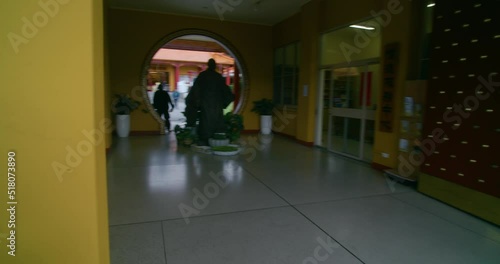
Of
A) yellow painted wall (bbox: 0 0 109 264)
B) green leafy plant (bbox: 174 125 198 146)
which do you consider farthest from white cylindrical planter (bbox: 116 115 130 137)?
yellow painted wall (bbox: 0 0 109 264)

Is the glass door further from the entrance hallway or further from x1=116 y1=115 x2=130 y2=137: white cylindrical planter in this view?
x1=116 y1=115 x2=130 y2=137: white cylindrical planter

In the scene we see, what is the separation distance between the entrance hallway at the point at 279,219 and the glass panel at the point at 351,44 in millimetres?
2215

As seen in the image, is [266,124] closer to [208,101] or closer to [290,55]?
[290,55]

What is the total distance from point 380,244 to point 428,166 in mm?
1714

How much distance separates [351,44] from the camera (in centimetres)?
559

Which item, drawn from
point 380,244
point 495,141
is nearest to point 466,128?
point 495,141

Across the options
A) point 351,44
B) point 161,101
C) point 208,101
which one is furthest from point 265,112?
point 351,44

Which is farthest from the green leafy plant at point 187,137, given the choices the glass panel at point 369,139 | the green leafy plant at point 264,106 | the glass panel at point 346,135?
the glass panel at point 369,139

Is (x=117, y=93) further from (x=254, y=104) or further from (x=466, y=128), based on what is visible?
(x=466, y=128)

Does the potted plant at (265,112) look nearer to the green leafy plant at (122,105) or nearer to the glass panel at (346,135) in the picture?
the glass panel at (346,135)

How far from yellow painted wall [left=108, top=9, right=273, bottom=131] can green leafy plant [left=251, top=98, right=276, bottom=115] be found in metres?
0.42

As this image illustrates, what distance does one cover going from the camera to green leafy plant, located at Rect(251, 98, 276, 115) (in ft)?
27.6

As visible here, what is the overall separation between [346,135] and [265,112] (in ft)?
10.5

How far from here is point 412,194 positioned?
3.56 m
